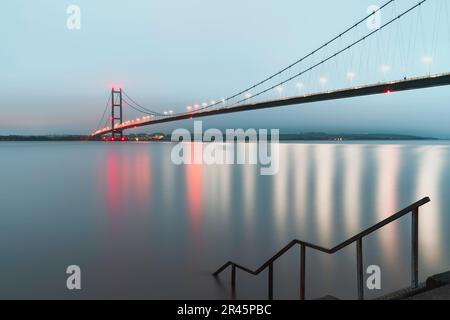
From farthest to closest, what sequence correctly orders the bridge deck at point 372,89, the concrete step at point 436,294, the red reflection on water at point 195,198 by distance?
the bridge deck at point 372,89
the red reflection on water at point 195,198
the concrete step at point 436,294

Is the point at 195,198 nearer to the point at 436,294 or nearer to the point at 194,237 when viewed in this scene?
the point at 194,237

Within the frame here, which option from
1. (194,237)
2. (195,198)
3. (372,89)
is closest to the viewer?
(194,237)

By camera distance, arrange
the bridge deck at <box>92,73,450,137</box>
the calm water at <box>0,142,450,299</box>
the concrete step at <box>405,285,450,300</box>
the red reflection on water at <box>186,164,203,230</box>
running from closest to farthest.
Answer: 1. the concrete step at <box>405,285,450,300</box>
2. the calm water at <box>0,142,450,299</box>
3. the red reflection on water at <box>186,164,203,230</box>
4. the bridge deck at <box>92,73,450,137</box>

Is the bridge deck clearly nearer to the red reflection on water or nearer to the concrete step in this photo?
the red reflection on water

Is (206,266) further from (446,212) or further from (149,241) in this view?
(446,212)

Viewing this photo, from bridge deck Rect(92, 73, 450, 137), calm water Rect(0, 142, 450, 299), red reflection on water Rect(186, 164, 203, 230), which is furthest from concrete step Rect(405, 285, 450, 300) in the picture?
bridge deck Rect(92, 73, 450, 137)

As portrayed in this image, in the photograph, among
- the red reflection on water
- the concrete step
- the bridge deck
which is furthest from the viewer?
the bridge deck

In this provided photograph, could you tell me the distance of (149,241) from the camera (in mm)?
8672

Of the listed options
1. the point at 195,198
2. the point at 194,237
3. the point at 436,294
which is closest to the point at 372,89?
the point at 195,198

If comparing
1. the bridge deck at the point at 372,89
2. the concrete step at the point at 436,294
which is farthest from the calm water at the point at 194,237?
the bridge deck at the point at 372,89

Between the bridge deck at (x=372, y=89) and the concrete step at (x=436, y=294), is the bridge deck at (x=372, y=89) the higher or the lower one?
the higher one

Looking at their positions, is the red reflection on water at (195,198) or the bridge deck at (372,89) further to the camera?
the bridge deck at (372,89)

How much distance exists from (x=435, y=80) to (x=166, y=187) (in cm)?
1854

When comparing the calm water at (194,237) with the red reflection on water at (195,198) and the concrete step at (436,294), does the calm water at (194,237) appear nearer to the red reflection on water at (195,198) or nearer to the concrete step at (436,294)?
the red reflection on water at (195,198)
